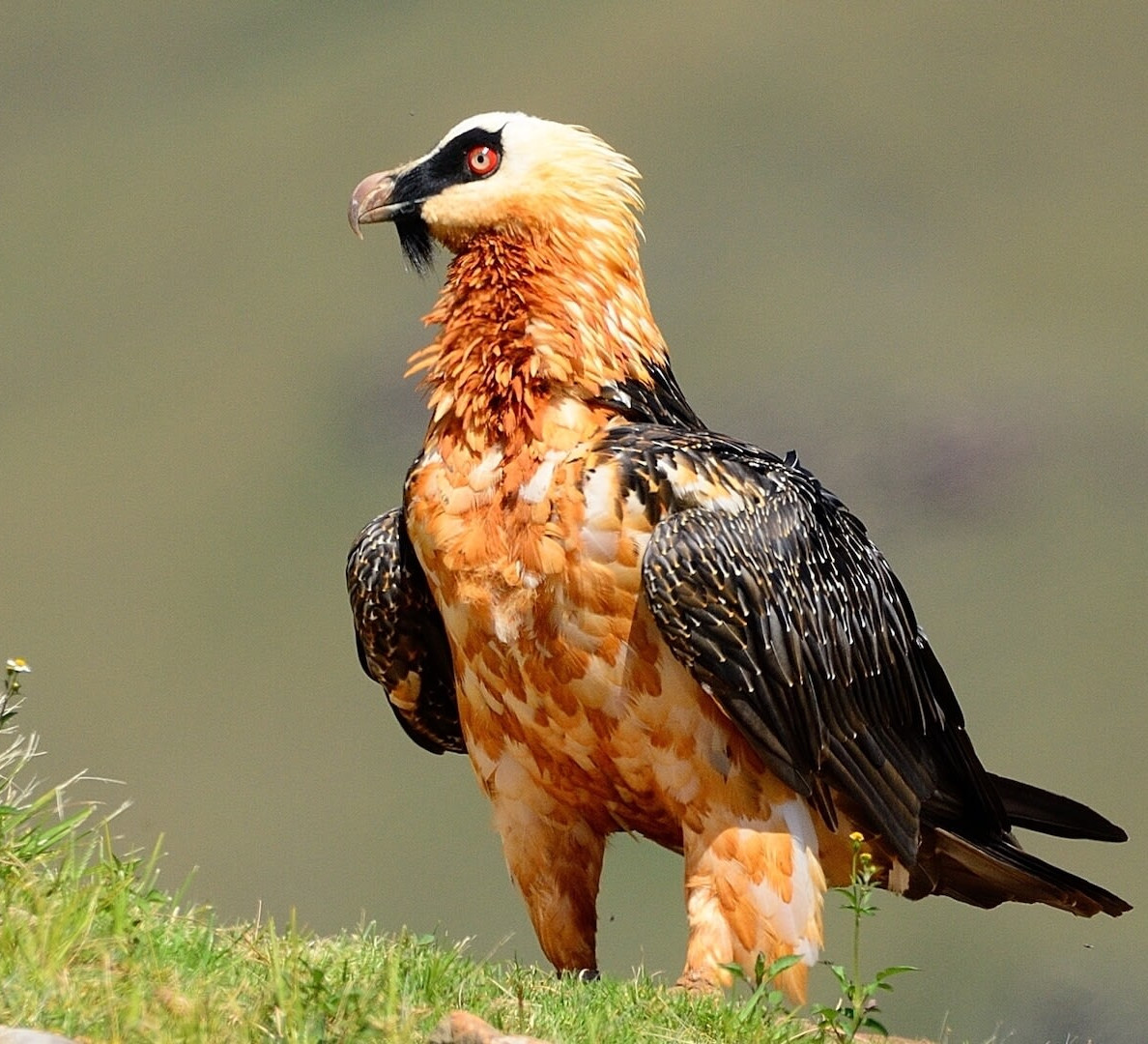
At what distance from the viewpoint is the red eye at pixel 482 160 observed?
7117mm

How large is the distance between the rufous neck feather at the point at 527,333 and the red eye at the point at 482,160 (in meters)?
0.27

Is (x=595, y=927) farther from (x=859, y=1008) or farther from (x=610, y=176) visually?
(x=610, y=176)

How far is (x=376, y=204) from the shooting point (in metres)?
7.28

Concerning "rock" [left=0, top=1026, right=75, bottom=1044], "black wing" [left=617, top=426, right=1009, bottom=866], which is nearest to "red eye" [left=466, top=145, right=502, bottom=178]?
"black wing" [left=617, top=426, right=1009, bottom=866]

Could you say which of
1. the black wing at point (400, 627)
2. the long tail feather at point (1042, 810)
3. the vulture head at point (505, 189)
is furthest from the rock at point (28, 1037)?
the long tail feather at point (1042, 810)

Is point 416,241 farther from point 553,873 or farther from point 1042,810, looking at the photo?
point 1042,810

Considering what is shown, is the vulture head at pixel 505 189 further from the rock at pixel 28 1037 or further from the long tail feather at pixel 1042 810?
the rock at pixel 28 1037

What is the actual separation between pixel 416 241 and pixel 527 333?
0.82m

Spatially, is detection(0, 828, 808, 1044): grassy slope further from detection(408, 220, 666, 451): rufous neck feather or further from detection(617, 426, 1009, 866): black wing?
detection(408, 220, 666, 451): rufous neck feather

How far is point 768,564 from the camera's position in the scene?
21.7 feet

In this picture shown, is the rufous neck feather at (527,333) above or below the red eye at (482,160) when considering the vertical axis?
below

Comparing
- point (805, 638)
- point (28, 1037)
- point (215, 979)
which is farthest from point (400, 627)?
point (28, 1037)

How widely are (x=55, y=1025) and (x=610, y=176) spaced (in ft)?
13.8

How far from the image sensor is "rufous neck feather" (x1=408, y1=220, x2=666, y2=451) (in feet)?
22.0
